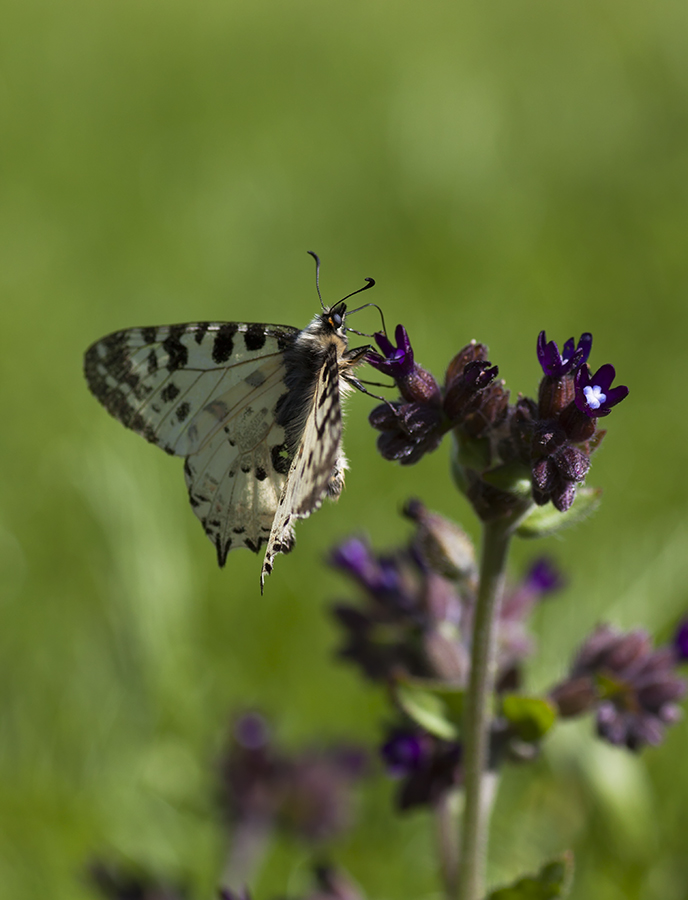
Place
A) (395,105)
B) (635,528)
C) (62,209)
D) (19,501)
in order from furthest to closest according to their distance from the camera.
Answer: (395,105) → (62,209) → (19,501) → (635,528)

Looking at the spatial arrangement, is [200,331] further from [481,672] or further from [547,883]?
[547,883]

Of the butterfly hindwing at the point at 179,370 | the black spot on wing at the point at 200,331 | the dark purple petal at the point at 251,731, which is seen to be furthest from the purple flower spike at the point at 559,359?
the dark purple petal at the point at 251,731

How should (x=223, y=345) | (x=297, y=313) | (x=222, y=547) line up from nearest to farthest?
(x=222, y=547), (x=223, y=345), (x=297, y=313)

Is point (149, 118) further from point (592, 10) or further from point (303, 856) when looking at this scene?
point (303, 856)

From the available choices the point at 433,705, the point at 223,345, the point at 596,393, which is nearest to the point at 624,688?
the point at 433,705

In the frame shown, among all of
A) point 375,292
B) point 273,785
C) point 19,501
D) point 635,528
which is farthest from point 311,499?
point 375,292

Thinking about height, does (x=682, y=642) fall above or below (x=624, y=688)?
above
